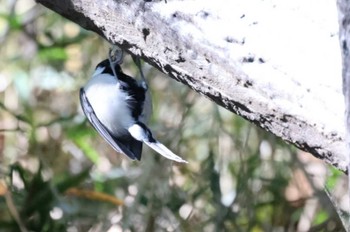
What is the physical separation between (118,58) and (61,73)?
1.18 meters

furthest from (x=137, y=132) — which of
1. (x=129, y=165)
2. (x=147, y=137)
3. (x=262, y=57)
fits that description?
(x=129, y=165)

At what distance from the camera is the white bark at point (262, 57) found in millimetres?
944

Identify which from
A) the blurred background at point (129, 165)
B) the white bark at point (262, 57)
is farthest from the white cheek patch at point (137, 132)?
the blurred background at point (129, 165)

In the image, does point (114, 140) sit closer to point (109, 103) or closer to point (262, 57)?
point (109, 103)

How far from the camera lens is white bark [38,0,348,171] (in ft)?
3.10

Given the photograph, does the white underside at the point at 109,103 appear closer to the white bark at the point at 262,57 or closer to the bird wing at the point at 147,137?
the bird wing at the point at 147,137

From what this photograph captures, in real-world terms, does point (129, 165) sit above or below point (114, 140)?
below

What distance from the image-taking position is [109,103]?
1390 millimetres

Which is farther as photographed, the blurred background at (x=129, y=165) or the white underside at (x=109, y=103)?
the blurred background at (x=129, y=165)

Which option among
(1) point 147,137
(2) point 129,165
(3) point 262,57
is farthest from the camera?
(2) point 129,165

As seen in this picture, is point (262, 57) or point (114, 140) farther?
point (114, 140)

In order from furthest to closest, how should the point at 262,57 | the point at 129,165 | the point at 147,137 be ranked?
the point at 129,165 → the point at 147,137 → the point at 262,57

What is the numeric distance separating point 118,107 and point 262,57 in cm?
43

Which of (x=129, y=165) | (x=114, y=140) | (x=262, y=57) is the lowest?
(x=129, y=165)
